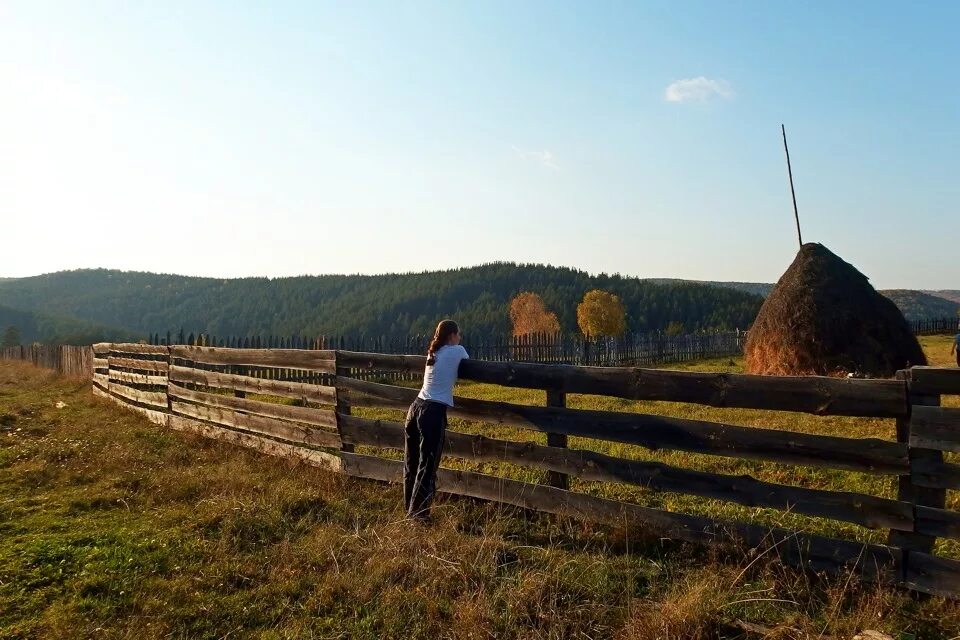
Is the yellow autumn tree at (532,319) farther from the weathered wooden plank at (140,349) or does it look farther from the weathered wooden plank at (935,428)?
the weathered wooden plank at (935,428)

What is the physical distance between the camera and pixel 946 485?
12.7ft

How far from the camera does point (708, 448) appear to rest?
4781 mm

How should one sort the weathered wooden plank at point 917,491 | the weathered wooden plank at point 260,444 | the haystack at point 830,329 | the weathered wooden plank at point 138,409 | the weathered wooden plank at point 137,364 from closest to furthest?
the weathered wooden plank at point 917,491
the weathered wooden plank at point 260,444
the weathered wooden plank at point 138,409
the weathered wooden plank at point 137,364
the haystack at point 830,329

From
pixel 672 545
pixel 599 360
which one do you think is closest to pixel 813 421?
pixel 672 545

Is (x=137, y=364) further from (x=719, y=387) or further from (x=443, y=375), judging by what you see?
(x=719, y=387)

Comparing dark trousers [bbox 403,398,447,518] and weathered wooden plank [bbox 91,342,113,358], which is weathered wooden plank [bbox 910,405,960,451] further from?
weathered wooden plank [bbox 91,342,113,358]

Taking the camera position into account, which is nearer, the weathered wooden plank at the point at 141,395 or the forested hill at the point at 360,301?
the weathered wooden plank at the point at 141,395

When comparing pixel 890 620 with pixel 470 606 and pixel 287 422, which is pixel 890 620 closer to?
pixel 470 606

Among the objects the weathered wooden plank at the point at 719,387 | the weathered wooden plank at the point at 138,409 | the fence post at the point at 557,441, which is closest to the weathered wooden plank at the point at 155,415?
the weathered wooden plank at the point at 138,409

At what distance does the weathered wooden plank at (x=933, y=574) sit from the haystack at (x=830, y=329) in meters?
11.9

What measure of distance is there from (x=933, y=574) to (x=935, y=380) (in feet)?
3.93

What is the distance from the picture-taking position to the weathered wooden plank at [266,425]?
775 centimetres

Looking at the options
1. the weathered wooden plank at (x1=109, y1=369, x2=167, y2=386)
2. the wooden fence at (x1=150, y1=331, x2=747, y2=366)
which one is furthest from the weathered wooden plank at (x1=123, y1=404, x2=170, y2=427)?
the wooden fence at (x1=150, y1=331, x2=747, y2=366)

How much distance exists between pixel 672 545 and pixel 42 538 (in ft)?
17.7
